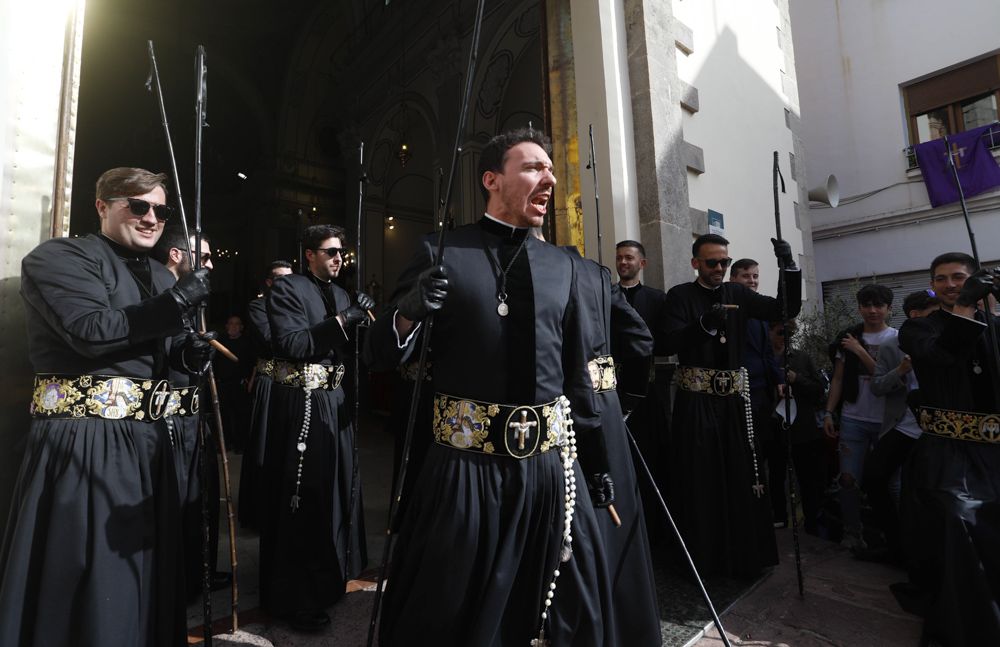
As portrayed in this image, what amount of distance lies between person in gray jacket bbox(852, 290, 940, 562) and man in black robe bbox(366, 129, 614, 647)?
2.67 metres

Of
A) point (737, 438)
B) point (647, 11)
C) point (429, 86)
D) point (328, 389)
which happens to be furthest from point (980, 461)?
point (429, 86)

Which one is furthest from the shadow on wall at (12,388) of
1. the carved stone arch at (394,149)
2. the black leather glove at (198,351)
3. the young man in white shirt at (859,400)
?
the carved stone arch at (394,149)

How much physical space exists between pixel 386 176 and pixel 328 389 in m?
10.6

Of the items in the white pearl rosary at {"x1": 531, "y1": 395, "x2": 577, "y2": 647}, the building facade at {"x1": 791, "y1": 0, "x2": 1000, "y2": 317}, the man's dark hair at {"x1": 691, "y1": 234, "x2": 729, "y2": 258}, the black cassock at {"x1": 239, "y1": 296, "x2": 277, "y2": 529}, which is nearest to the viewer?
the white pearl rosary at {"x1": 531, "y1": 395, "x2": 577, "y2": 647}

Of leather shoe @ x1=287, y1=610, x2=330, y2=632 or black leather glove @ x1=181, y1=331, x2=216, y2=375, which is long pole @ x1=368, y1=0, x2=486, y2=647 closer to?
black leather glove @ x1=181, y1=331, x2=216, y2=375

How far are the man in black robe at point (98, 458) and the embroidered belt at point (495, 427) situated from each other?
41.8 inches

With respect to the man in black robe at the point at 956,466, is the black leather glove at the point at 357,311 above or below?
above

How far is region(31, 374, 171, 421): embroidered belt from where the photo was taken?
76.7 inches

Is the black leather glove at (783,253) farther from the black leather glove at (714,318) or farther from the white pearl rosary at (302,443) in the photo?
the white pearl rosary at (302,443)

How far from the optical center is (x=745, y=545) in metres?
3.42

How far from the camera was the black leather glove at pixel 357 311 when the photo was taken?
2992mm

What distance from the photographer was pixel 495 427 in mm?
1733

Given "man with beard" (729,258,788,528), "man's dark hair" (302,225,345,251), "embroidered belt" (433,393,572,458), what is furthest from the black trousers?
"man's dark hair" (302,225,345,251)

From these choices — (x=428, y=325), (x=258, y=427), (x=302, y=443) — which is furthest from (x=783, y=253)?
(x=258, y=427)
